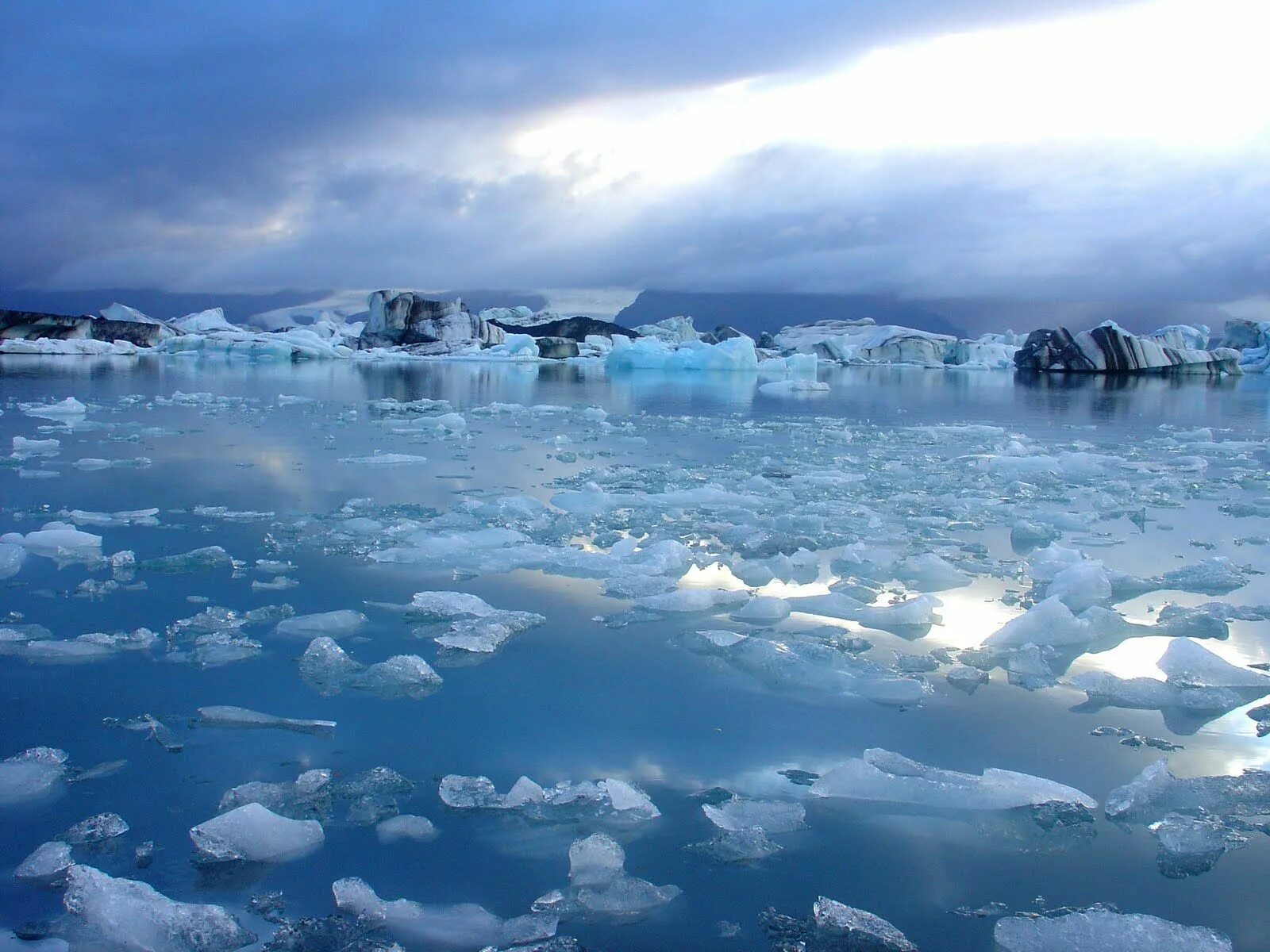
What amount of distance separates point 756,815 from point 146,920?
1304 mm

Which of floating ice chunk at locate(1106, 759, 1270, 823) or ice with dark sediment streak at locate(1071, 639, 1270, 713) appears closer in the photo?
floating ice chunk at locate(1106, 759, 1270, 823)

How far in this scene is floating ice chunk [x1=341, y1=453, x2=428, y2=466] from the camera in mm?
7875

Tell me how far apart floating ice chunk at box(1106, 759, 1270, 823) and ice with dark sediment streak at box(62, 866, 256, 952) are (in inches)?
78.7

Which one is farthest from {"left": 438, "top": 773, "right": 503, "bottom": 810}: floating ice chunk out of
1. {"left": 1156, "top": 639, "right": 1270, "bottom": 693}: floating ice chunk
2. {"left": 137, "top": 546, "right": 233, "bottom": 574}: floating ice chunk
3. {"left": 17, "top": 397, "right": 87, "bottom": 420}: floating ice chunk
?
{"left": 17, "top": 397, "right": 87, "bottom": 420}: floating ice chunk

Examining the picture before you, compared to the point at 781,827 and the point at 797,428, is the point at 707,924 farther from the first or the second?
the point at 797,428

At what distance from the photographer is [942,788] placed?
2.34 m

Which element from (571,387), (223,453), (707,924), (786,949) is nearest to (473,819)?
(707,924)

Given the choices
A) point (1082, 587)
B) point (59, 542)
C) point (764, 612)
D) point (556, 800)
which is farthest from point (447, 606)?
point (1082, 587)

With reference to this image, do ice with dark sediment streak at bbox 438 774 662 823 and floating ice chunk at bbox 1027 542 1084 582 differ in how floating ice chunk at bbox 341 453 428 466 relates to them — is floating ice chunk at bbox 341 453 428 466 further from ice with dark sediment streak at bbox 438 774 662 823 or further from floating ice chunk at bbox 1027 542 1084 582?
ice with dark sediment streak at bbox 438 774 662 823

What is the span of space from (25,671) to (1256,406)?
24.2m

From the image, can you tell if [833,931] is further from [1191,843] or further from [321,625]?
[321,625]

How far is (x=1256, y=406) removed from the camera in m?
21.0

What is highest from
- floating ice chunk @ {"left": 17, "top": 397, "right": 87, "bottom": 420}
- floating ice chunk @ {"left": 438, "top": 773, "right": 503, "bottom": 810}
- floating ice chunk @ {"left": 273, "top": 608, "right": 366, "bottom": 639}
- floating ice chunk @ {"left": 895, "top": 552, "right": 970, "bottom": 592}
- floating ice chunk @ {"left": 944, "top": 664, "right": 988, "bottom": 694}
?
floating ice chunk @ {"left": 17, "top": 397, "right": 87, "bottom": 420}

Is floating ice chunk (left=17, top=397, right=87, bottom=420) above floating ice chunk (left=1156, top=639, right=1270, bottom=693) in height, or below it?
above
